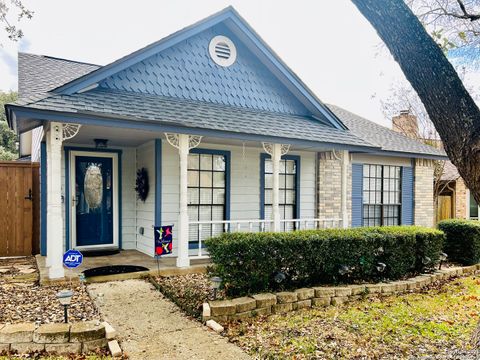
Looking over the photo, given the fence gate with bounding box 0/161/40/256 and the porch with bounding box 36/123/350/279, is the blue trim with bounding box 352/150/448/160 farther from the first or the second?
the fence gate with bounding box 0/161/40/256

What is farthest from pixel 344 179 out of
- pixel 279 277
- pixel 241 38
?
pixel 279 277

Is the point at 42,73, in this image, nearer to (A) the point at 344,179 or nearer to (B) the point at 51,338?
(B) the point at 51,338

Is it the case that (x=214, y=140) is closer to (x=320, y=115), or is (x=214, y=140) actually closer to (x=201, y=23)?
(x=201, y=23)

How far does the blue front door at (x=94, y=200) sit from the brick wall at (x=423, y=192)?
950 cm

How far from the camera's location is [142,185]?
28.5 ft

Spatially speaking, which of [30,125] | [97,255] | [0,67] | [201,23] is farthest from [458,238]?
[0,67]

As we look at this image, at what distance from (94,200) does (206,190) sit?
2.72m

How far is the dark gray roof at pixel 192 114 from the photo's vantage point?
6.41 meters

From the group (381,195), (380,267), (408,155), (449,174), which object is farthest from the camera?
(449,174)

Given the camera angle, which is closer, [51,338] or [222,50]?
[51,338]

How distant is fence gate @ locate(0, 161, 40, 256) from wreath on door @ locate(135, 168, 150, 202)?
2.36 m

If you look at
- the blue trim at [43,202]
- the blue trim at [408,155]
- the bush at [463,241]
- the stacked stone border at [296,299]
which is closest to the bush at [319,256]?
the stacked stone border at [296,299]

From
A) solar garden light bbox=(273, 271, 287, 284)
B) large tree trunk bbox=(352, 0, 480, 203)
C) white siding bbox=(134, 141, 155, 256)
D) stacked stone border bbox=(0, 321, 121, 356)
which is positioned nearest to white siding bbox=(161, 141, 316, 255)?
white siding bbox=(134, 141, 155, 256)

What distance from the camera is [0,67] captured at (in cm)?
2720
